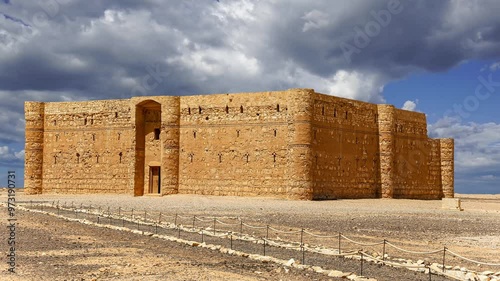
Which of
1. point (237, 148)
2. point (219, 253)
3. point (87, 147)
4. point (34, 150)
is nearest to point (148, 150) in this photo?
point (87, 147)

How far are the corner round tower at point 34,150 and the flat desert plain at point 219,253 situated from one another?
1427 centimetres

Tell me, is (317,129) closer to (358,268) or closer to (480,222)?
(480,222)

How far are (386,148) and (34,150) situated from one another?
2630cm

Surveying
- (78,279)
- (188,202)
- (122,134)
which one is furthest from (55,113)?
(78,279)

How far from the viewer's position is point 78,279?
9969 mm

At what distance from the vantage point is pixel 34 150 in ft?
135

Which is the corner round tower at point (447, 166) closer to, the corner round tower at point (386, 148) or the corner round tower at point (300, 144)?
the corner round tower at point (386, 148)

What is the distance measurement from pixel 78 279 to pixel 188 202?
2192 centimetres

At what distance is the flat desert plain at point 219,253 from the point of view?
10.8m

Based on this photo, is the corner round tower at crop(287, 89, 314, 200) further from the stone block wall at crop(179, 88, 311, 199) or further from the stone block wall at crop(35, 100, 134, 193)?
the stone block wall at crop(35, 100, 134, 193)

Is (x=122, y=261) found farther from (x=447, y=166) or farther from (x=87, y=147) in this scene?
(x=447, y=166)

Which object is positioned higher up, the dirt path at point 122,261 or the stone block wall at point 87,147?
the stone block wall at point 87,147

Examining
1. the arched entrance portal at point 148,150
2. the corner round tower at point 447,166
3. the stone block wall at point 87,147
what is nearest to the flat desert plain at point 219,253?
the arched entrance portal at point 148,150

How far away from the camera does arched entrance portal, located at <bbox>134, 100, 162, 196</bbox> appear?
3822cm
